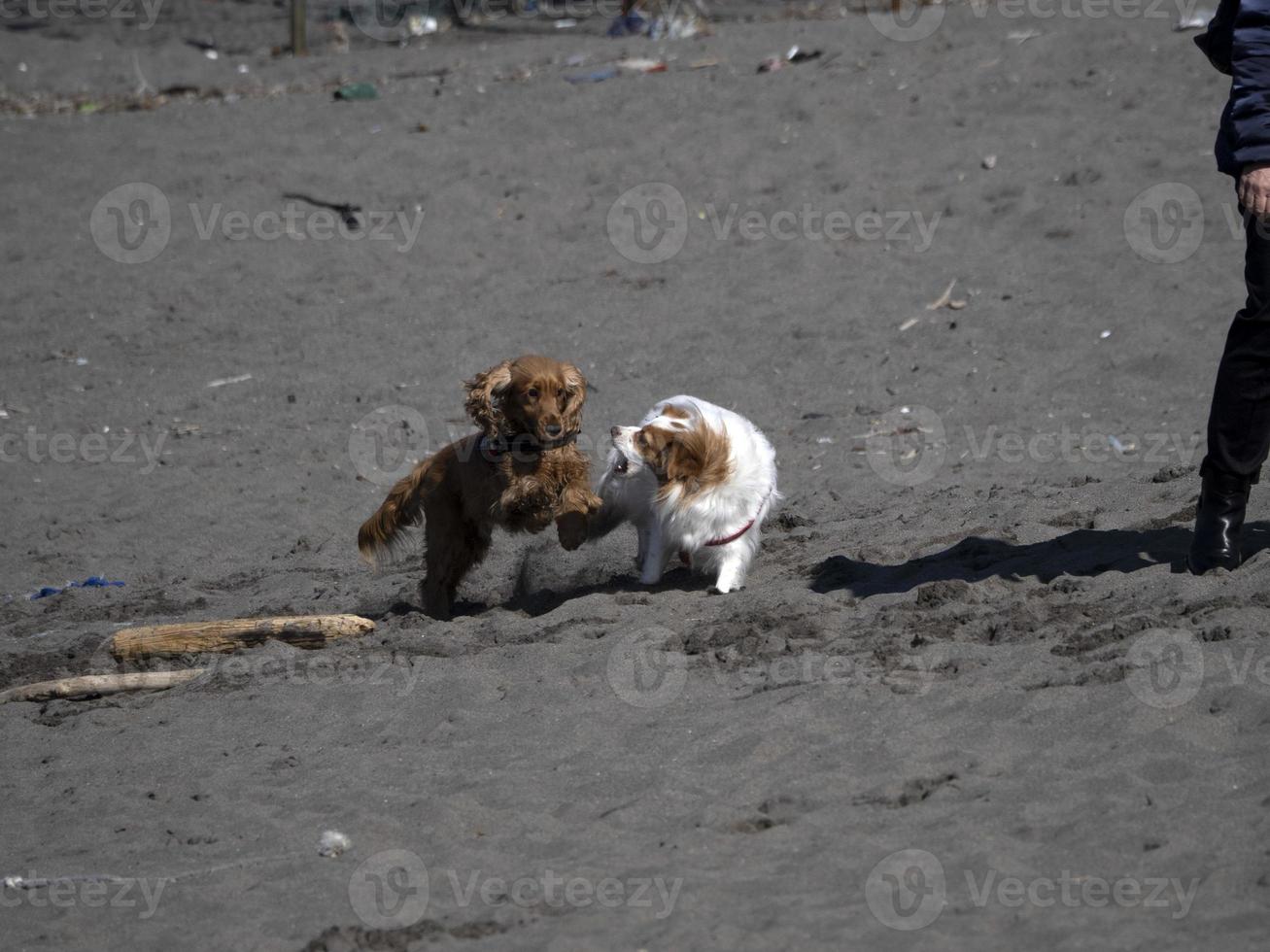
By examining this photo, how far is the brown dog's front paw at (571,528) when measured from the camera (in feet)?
22.2

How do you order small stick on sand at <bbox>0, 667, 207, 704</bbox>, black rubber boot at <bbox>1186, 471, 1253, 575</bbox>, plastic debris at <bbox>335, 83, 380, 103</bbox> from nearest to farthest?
black rubber boot at <bbox>1186, 471, 1253, 575</bbox> < small stick on sand at <bbox>0, 667, 207, 704</bbox> < plastic debris at <bbox>335, 83, 380, 103</bbox>

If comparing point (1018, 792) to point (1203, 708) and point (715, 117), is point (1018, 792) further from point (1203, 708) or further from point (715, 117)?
point (715, 117)

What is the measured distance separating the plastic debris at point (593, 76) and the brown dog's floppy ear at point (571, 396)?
9.63 metres

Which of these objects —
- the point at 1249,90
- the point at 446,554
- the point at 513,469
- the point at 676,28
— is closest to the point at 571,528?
the point at 513,469

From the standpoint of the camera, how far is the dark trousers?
498 centimetres

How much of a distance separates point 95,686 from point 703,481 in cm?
299

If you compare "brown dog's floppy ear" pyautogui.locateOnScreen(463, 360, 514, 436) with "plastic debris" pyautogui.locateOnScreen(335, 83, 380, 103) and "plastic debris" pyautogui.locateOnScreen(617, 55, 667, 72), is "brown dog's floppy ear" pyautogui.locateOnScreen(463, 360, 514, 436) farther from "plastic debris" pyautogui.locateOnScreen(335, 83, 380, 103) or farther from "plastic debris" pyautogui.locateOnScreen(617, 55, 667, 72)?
"plastic debris" pyautogui.locateOnScreen(335, 83, 380, 103)

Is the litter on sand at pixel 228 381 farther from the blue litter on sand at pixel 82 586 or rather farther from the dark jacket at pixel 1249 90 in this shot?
the dark jacket at pixel 1249 90

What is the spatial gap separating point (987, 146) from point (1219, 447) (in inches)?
341

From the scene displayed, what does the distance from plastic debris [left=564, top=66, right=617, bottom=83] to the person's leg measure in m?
11.3

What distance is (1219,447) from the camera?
525cm

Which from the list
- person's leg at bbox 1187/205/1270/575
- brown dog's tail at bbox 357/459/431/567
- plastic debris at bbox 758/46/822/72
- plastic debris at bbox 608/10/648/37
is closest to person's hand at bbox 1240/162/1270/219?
person's leg at bbox 1187/205/1270/575

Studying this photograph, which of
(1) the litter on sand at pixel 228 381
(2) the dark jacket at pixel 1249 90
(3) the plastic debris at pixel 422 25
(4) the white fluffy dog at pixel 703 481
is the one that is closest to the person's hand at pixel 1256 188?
(2) the dark jacket at pixel 1249 90

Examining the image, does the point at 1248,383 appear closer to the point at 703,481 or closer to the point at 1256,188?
the point at 1256,188
